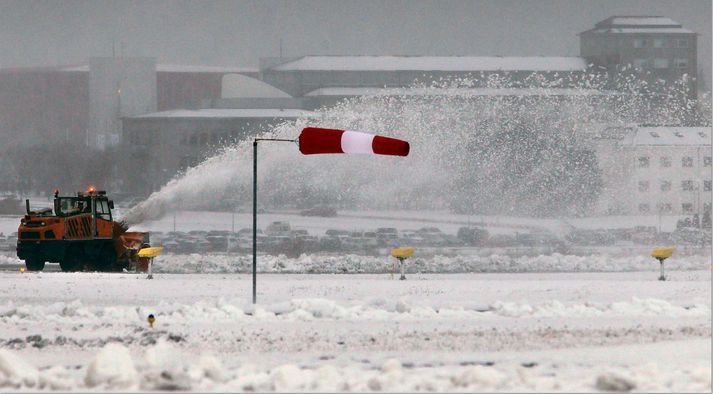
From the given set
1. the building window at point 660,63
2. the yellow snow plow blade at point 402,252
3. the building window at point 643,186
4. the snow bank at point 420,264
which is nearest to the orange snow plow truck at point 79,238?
the snow bank at point 420,264

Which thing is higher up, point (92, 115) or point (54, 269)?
point (92, 115)

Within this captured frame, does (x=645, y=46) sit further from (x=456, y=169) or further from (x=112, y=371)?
(x=112, y=371)

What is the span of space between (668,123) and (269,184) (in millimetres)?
40216

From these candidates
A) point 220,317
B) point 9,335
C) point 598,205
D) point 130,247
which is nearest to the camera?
point 9,335

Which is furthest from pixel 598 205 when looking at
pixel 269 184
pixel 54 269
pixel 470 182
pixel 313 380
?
pixel 313 380

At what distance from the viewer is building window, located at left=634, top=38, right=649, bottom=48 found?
154 meters

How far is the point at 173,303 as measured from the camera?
1196 inches

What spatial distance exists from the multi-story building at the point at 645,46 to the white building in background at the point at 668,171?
40.1m

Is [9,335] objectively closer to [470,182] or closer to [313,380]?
[313,380]

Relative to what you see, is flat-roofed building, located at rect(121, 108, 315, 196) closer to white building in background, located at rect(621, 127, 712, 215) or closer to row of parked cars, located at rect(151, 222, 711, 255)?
white building in background, located at rect(621, 127, 712, 215)

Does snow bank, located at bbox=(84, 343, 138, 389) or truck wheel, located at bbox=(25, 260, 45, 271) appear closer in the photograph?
snow bank, located at bbox=(84, 343, 138, 389)

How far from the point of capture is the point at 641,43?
15475 cm

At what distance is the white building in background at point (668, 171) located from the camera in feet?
355

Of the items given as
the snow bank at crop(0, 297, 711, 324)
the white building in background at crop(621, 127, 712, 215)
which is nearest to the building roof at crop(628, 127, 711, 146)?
the white building in background at crop(621, 127, 712, 215)
